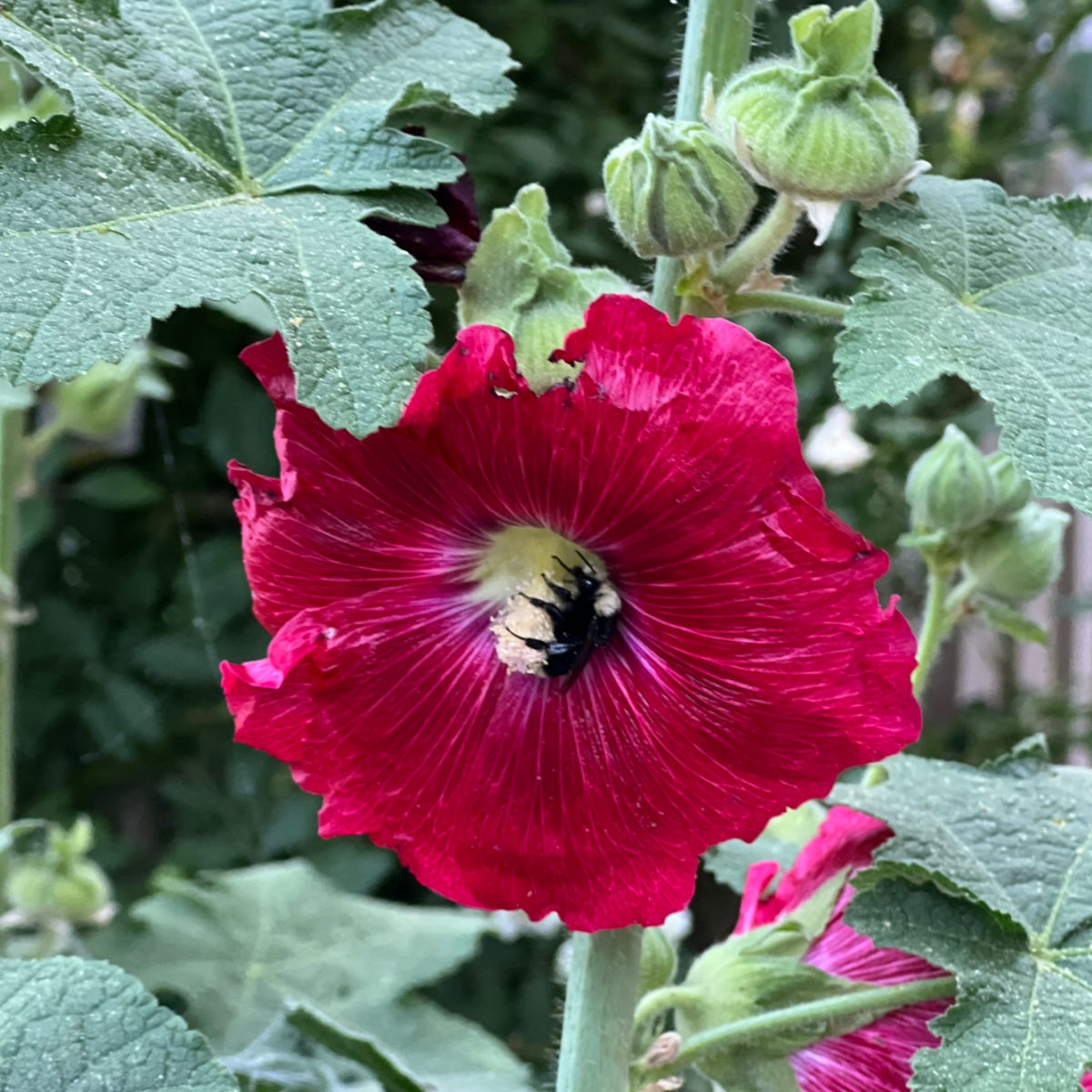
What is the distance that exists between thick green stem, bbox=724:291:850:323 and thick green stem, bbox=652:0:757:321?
2 centimetres

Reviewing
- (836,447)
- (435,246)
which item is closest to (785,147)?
(435,246)

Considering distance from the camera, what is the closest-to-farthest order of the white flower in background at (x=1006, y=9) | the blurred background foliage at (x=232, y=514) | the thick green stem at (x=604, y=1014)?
the thick green stem at (x=604, y=1014) < the blurred background foliage at (x=232, y=514) < the white flower in background at (x=1006, y=9)

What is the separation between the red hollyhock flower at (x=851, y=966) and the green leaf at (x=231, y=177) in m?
0.28

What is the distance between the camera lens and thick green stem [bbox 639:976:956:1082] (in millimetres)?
478

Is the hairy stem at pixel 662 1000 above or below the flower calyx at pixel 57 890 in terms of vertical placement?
above

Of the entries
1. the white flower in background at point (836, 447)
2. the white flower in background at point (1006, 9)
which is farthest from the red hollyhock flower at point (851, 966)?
the white flower in background at point (1006, 9)

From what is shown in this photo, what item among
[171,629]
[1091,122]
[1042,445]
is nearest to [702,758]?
[1042,445]

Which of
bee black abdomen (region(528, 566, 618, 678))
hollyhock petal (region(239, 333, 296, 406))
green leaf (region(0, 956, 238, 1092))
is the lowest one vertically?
green leaf (region(0, 956, 238, 1092))

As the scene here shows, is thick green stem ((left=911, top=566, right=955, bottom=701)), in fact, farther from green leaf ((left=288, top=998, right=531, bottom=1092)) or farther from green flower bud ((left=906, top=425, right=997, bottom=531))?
green leaf ((left=288, top=998, right=531, bottom=1092))

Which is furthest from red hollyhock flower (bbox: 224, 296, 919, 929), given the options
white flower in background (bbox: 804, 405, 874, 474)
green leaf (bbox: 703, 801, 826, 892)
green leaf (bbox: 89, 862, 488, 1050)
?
white flower in background (bbox: 804, 405, 874, 474)

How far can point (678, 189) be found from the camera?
40 centimetres

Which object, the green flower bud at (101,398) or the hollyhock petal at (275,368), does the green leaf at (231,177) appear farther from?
the green flower bud at (101,398)

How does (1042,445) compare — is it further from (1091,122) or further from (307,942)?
(1091,122)

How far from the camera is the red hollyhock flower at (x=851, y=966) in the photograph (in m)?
Result: 0.50
